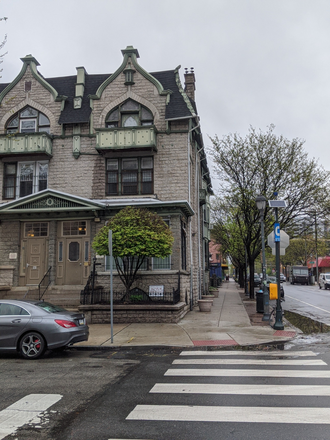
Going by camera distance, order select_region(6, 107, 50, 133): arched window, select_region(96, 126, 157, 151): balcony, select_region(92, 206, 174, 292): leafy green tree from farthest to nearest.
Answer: select_region(6, 107, 50, 133): arched window
select_region(96, 126, 157, 151): balcony
select_region(92, 206, 174, 292): leafy green tree

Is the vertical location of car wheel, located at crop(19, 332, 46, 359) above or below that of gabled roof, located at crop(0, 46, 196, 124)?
below

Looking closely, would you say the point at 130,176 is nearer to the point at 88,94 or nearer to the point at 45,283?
the point at 88,94

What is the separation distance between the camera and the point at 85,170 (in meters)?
20.2

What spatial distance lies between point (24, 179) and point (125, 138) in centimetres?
562

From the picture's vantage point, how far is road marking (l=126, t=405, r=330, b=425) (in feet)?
16.7

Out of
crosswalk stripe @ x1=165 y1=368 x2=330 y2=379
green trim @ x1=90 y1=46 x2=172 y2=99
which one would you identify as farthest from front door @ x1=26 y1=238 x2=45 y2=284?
crosswalk stripe @ x1=165 y1=368 x2=330 y2=379

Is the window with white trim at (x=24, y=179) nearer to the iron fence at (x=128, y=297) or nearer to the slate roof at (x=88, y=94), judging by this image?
the slate roof at (x=88, y=94)

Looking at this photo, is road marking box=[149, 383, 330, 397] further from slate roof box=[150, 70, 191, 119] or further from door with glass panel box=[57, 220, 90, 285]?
slate roof box=[150, 70, 191, 119]

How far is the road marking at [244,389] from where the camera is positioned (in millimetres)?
6285

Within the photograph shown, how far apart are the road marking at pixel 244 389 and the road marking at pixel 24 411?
160cm

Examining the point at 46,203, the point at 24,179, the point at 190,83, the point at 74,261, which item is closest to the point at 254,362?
the point at 74,261

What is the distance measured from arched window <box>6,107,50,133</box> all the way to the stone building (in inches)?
2.0

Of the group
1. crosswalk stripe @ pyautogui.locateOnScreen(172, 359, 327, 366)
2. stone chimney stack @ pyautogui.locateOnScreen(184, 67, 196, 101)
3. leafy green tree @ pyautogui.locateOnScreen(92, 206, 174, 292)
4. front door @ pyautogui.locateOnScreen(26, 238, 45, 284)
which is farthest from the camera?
stone chimney stack @ pyautogui.locateOnScreen(184, 67, 196, 101)

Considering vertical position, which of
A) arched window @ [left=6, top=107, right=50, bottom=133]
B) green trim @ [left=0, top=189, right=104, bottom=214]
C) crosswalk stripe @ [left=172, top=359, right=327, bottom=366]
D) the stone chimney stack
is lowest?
crosswalk stripe @ [left=172, top=359, right=327, bottom=366]
